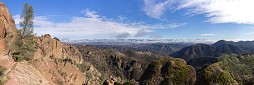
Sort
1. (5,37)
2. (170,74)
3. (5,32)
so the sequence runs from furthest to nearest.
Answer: (5,32), (5,37), (170,74)

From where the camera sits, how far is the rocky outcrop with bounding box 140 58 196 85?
31375 millimetres

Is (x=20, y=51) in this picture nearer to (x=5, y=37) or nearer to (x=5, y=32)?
(x=5, y=37)

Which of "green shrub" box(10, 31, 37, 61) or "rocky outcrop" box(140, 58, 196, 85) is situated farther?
"green shrub" box(10, 31, 37, 61)

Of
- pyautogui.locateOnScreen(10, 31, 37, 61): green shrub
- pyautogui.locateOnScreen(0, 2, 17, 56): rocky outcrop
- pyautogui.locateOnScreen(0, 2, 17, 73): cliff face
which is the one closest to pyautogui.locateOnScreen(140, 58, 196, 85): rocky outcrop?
pyautogui.locateOnScreen(0, 2, 17, 73): cliff face

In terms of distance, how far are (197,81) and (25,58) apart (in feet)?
107

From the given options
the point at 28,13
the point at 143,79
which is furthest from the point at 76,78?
the point at 143,79

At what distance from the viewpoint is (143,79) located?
109ft

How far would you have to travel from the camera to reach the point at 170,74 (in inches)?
1257

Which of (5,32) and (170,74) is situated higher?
(5,32)

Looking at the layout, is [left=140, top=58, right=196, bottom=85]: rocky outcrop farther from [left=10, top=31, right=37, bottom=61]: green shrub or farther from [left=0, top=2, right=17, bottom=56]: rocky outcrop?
[left=10, top=31, right=37, bottom=61]: green shrub

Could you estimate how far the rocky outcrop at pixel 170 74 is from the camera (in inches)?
1235

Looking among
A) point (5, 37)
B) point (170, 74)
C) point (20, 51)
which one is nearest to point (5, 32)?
point (5, 37)

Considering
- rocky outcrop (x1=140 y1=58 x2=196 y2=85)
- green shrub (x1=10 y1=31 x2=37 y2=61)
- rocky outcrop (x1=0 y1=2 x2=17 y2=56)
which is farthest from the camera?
green shrub (x1=10 y1=31 x2=37 y2=61)

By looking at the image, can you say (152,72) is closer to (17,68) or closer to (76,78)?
(17,68)
